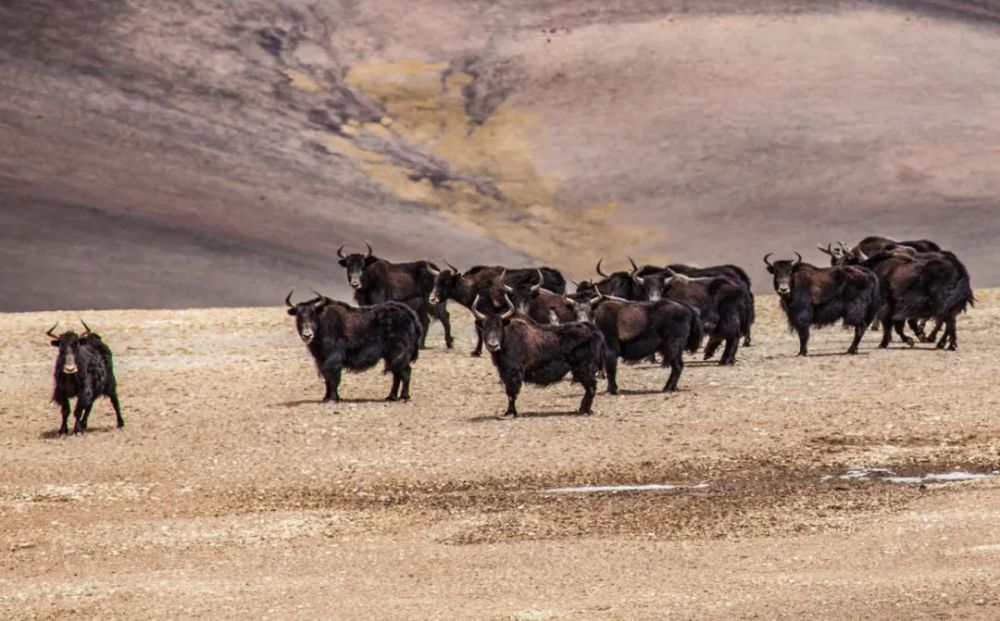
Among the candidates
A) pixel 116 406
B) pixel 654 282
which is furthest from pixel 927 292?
pixel 116 406

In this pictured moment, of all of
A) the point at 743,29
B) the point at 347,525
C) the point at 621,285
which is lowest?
the point at 347,525

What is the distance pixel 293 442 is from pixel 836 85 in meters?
50.9

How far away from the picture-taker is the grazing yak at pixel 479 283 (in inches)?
1168

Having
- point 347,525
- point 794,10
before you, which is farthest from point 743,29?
point 347,525

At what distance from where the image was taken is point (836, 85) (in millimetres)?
70312

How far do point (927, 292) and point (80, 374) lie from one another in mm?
12461

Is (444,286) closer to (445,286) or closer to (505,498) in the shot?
(445,286)

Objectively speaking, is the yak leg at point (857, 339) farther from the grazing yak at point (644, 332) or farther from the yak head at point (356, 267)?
the yak head at point (356, 267)

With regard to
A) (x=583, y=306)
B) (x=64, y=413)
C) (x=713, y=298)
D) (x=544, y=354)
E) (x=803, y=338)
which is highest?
(x=713, y=298)

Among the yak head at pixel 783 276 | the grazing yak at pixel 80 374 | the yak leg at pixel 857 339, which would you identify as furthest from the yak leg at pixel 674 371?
the grazing yak at pixel 80 374

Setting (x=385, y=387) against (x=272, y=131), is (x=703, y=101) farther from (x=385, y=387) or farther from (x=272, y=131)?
(x=385, y=387)

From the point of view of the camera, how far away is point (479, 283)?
99.5 ft

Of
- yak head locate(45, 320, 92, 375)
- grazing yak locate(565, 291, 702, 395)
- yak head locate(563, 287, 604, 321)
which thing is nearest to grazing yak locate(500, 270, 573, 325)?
yak head locate(563, 287, 604, 321)

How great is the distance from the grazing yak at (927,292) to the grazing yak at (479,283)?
471cm
